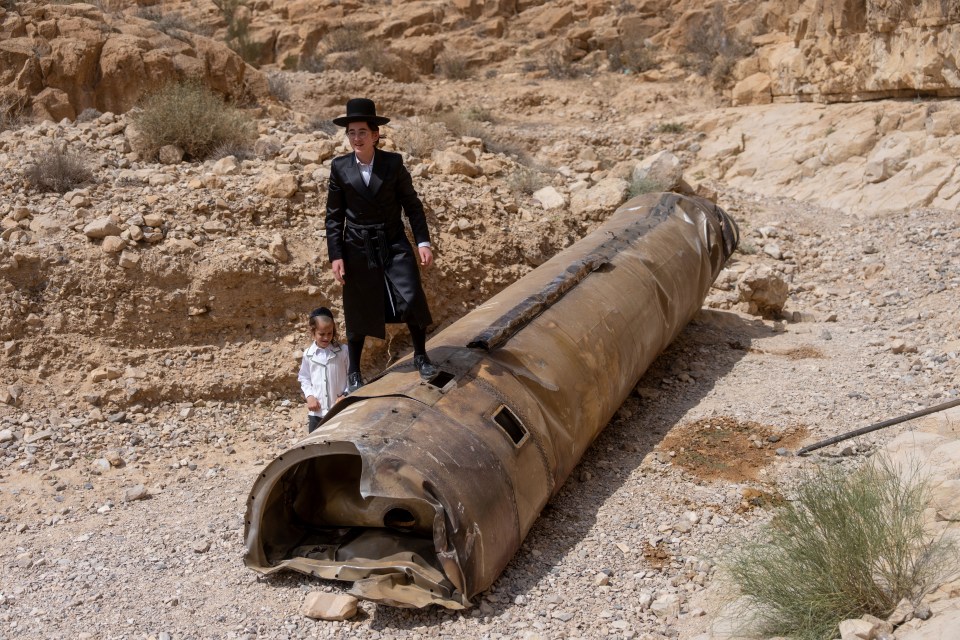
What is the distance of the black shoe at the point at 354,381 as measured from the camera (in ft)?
17.3

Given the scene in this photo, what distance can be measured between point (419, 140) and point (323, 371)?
444 cm

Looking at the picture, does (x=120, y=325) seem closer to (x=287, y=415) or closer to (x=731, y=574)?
(x=287, y=415)

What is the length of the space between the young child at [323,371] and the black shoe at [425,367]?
0.78m

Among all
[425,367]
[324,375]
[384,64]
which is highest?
[425,367]

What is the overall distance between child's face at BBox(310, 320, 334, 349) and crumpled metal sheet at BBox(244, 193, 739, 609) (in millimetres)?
617

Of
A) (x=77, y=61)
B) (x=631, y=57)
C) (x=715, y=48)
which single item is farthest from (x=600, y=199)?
(x=631, y=57)

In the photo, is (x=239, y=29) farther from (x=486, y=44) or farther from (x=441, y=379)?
(x=441, y=379)

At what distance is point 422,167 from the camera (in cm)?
852

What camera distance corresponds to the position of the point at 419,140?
9328 millimetres

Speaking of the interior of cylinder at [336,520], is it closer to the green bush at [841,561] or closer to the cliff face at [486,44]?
the green bush at [841,561]

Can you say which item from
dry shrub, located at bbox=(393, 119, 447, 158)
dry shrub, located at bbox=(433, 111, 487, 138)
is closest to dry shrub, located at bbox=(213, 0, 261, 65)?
dry shrub, located at bbox=(433, 111, 487, 138)

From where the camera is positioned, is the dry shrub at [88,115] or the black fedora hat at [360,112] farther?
the dry shrub at [88,115]

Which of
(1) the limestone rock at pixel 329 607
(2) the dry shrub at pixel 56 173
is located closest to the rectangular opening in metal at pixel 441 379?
(1) the limestone rock at pixel 329 607

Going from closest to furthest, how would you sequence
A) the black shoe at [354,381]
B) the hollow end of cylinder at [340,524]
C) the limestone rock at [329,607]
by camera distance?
the limestone rock at [329,607] < the hollow end of cylinder at [340,524] < the black shoe at [354,381]
